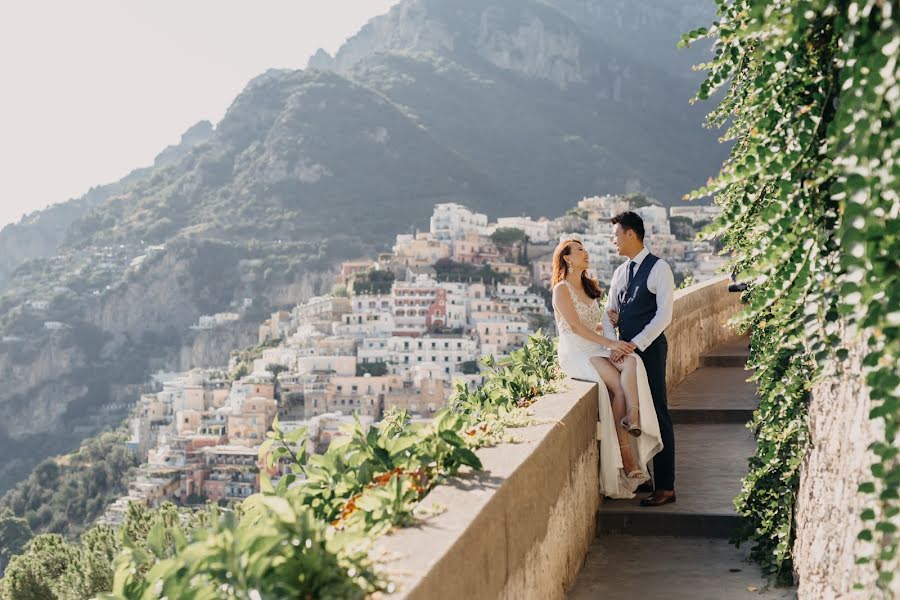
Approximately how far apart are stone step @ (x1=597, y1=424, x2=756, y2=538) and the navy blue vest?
2.48 ft

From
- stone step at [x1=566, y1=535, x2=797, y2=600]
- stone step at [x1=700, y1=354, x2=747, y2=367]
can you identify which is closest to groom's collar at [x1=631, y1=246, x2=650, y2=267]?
stone step at [x1=566, y1=535, x2=797, y2=600]

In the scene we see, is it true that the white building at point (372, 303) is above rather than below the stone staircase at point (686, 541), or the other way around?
above

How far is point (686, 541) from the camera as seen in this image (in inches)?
162

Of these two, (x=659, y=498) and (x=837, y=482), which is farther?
(x=659, y=498)

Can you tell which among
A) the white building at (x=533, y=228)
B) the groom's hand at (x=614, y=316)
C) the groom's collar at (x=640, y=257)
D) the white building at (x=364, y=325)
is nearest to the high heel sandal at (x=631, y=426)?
the groom's hand at (x=614, y=316)

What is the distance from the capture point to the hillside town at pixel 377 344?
6854 cm

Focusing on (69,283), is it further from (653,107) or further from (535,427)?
(535,427)

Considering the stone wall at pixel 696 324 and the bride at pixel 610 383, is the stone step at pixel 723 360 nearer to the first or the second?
the stone wall at pixel 696 324

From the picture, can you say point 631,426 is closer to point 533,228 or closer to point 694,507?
point 694,507

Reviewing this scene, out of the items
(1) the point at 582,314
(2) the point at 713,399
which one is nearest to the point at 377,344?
(2) the point at 713,399

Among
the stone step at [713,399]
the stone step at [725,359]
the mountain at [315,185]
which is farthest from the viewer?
the mountain at [315,185]

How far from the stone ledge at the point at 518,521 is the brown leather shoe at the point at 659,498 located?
24cm

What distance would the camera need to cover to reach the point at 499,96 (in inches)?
5920

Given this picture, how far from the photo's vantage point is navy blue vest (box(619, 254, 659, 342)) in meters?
4.40
